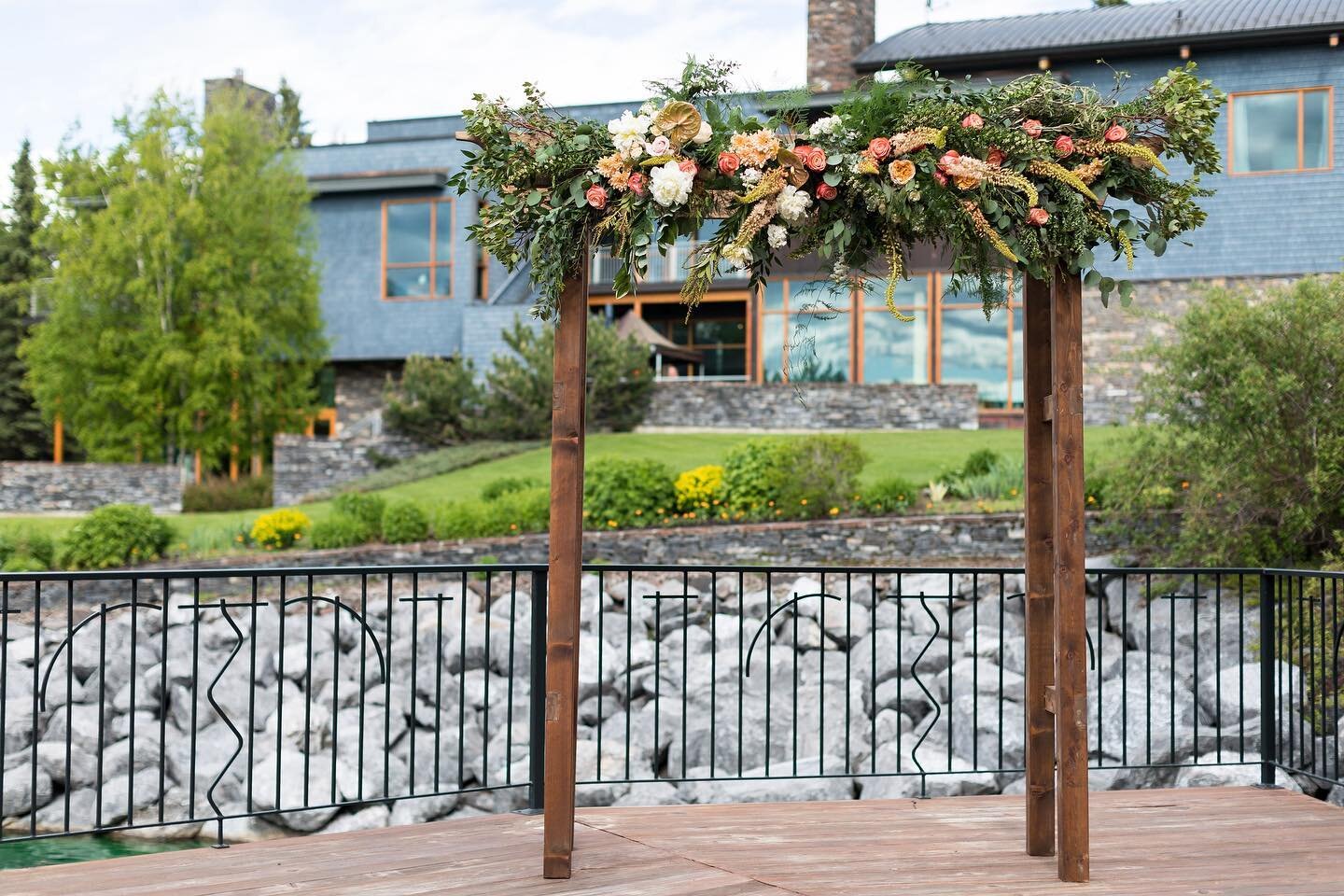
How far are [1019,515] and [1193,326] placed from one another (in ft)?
10.5

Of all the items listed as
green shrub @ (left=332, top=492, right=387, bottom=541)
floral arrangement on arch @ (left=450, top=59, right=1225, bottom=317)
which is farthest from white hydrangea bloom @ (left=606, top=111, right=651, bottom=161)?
green shrub @ (left=332, top=492, right=387, bottom=541)

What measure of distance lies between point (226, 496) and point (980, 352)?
45.7 ft

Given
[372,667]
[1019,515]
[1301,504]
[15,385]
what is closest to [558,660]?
[372,667]

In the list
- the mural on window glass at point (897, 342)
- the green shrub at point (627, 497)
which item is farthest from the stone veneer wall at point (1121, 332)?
the green shrub at point (627, 497)

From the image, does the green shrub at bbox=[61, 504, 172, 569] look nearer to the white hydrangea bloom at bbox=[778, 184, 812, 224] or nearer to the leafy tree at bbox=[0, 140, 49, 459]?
the white hydrangea bloom at bbox=[778, 184, 812, 224]

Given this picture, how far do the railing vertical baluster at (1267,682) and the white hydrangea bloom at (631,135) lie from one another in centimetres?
393

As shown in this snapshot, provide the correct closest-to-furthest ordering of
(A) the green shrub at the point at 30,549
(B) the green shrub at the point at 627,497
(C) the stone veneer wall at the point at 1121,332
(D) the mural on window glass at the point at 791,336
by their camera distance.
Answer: (B) the green shrub at the point at 627,497, (A) the green shrub at the point at 30,549, (C) the stone veneer wall at the point at 1121,332, (D) the mural on window glass at the point at 791,336

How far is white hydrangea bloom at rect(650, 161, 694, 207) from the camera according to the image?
3.93 metres

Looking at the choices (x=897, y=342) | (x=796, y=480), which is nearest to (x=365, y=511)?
(x=796, y=480)

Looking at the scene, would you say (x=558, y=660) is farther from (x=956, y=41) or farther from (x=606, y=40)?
(x=606, y=40)

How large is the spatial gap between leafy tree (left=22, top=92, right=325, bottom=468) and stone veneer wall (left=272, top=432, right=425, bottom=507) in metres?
2.30

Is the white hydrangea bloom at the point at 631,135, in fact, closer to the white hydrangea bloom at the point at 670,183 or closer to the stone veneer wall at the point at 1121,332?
the white hydrangea bloom at the point at 670,183

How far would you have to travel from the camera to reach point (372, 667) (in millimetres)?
11164

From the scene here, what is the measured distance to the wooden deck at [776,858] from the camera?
13.1ft
